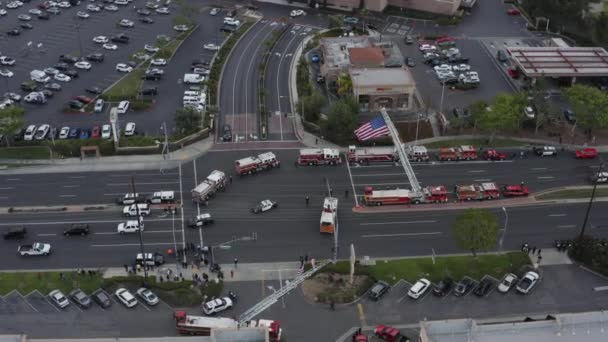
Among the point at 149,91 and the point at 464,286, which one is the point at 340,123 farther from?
the point at 149,91

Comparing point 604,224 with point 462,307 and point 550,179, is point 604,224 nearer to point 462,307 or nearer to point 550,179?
point 550,179

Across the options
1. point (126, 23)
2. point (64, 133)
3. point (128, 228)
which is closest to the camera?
point (128, 228)

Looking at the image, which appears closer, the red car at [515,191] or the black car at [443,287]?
the black car at [443,287]

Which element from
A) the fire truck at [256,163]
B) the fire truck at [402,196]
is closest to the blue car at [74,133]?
the fire truck at [256,163]

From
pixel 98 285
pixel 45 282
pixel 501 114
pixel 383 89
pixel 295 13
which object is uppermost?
pixel 501 114

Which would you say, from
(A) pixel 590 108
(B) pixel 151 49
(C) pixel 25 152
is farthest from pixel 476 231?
(B) pixel 151 49

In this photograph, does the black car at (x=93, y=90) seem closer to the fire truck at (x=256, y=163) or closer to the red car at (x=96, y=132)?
the red car at (x=96, y=132)

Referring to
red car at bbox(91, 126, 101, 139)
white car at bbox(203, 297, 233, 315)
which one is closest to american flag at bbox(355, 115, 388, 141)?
white car at bbox(203, 297, 233, 315)
